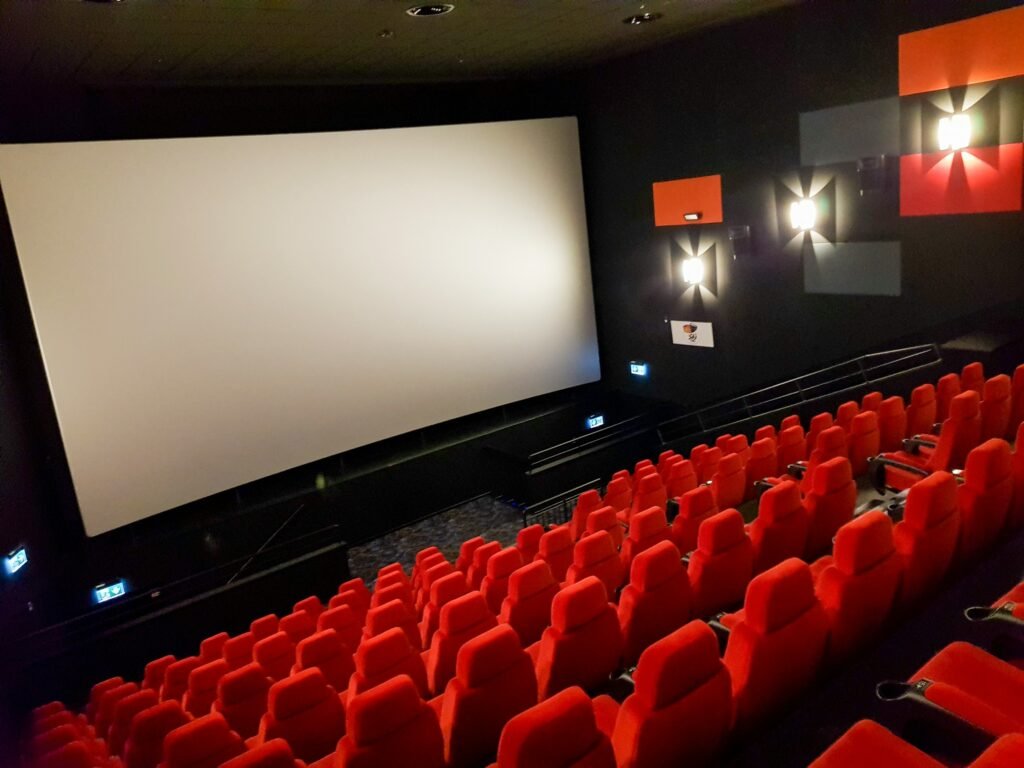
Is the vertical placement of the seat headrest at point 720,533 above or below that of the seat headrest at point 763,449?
above

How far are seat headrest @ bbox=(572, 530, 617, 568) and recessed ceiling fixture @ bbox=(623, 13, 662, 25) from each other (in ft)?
18.3

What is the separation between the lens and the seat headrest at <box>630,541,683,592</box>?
329cm

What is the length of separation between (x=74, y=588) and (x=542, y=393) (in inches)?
234

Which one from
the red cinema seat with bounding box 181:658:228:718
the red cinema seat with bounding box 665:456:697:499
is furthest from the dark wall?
the red cinema seat with bounding box 181:658:228:718

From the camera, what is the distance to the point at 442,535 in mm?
8742

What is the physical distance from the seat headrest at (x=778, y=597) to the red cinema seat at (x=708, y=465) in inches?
156

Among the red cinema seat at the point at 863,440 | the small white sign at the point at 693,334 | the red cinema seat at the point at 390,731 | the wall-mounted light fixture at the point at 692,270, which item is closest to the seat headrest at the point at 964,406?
the red cinema seat at the point at 863,440

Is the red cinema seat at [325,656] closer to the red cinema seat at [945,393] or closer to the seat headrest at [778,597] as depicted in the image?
the seat headrest at [778,597]

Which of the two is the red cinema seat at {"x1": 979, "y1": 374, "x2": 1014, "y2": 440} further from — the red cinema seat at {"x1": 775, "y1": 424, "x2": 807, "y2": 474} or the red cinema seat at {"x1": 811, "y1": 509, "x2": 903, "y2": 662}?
the red cinema seat at {"x1": 811, "y1": 509, "x2": 903, "y2": 662}

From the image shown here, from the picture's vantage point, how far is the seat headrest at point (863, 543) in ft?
9.11

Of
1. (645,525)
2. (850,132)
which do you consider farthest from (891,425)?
(850,132)

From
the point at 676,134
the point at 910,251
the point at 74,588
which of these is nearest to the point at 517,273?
the point at 676,134

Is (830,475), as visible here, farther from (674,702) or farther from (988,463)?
(674,702)

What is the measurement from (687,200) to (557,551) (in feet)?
19.5
